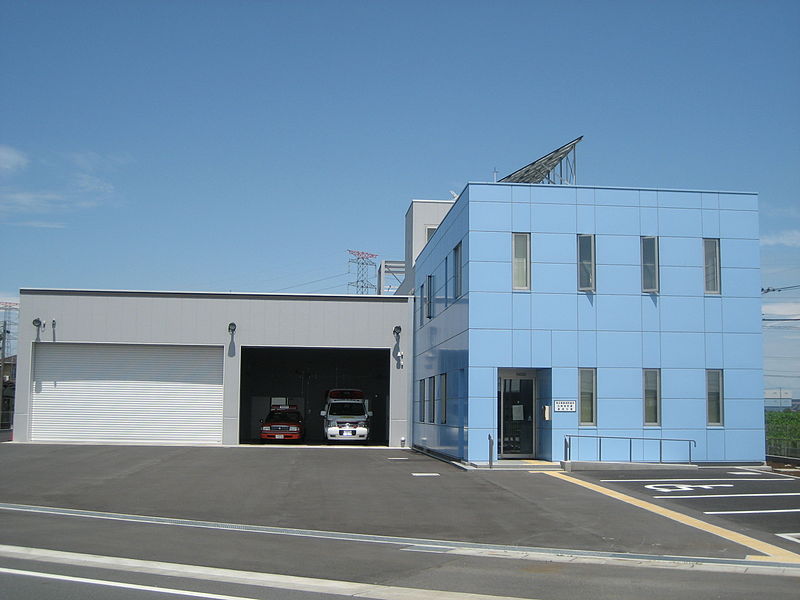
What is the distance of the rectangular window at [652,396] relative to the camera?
22.3 m

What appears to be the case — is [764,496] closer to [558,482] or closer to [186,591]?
[558,482]

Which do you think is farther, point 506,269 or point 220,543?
point 506,269

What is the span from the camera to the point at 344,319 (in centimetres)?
3372

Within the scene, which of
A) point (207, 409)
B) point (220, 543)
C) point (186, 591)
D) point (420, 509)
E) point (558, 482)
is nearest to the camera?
point (186, 591)

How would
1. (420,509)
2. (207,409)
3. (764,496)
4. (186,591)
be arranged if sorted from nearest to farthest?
(186,591) → (420,509) → (764,496) → (207,409)

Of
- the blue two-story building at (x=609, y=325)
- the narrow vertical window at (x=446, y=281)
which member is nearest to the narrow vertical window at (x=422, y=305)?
the narrow vertical window at (x=446, y=281)

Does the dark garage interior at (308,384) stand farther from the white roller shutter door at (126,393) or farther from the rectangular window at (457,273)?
the rectangular window at (457,273)

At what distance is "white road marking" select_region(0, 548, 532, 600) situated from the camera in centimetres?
821

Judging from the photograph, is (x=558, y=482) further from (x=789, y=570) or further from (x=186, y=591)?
(x=186, y=591)

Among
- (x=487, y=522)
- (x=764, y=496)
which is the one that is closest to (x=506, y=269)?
(x=764, y=496)

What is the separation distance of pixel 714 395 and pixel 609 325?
3.48 metres

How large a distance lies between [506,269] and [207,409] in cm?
1591

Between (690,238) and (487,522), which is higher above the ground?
(690,238)

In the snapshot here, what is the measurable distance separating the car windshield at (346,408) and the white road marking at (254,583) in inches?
1051
